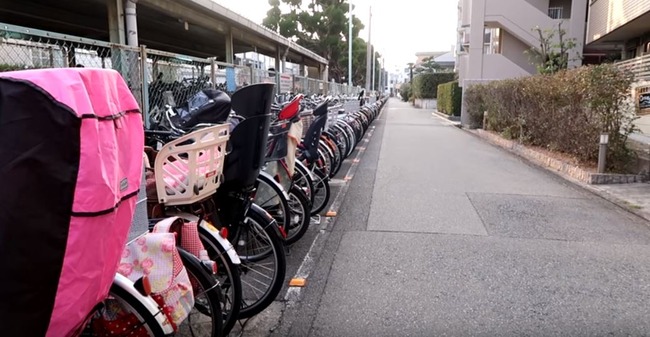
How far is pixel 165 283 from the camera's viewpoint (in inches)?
82.0

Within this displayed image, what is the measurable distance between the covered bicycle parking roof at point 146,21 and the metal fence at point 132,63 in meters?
2.91

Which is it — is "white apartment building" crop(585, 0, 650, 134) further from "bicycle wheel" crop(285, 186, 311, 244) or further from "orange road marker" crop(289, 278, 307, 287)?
"orange road marker" crop(289, 278, 307, 287)

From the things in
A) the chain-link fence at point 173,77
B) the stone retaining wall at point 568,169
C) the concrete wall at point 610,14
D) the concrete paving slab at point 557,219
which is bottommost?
the concrete paving slab at point 557,219

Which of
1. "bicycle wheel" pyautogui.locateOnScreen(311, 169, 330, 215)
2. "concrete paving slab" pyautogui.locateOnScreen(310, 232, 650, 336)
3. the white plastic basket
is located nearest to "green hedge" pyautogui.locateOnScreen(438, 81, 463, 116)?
"bicycle wheel" pyautogui.locateOnScreen(311, 169, 330, 215)

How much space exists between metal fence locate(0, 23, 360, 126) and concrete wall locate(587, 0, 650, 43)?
12231mm

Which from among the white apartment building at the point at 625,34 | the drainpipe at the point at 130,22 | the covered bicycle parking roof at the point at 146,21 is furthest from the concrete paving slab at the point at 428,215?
the covered bicycle parking roof at the point at 146,21

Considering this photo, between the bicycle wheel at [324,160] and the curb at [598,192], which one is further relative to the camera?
the bicycle wheel at [324,160]

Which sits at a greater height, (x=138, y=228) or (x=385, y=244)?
(x=138, y=228)

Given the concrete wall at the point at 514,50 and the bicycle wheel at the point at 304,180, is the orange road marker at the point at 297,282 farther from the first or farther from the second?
the concrete wall at the point at 514,50

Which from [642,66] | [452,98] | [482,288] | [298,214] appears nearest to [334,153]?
[298,214]

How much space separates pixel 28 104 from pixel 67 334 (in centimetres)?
75

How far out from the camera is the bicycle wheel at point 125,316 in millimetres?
1963

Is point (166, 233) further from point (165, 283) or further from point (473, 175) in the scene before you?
point (473, 175)

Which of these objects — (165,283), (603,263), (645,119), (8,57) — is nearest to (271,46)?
(645,119)
